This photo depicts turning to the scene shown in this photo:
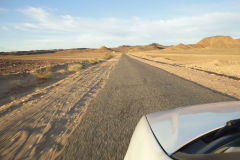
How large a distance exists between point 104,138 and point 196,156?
2234mm

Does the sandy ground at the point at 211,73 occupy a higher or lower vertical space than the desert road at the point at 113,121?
lower

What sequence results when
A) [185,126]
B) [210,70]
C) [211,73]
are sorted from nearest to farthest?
[185,126], [211,73], [210,70]

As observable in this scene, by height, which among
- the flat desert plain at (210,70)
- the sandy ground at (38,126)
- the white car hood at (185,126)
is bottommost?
the flat desert plain at (210,70)

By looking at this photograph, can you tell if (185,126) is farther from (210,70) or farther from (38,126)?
(210,70)

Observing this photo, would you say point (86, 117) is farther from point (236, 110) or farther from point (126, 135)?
point (236, 110)

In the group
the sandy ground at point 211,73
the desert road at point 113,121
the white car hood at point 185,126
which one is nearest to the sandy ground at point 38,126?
the desert road at point 113,121

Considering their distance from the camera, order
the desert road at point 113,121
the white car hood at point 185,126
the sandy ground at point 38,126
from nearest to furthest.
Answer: the white car hood at point 185,126 < the desert road at point 113,121 < the sandy ground at point 38,126

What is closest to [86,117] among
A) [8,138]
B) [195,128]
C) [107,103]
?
[107,103]

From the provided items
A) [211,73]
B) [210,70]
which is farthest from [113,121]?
[210,70]

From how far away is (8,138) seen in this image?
3.23 meters

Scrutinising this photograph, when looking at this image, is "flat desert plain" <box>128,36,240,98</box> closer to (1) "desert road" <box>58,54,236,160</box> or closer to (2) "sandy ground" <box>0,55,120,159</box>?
(1) "desert road" <box>58,54,236,160</box>

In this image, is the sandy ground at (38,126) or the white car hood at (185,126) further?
the sandy ground at (38,126)

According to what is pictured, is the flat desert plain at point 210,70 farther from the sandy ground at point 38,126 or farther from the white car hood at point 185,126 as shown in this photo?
the sandy ground at point 38,126

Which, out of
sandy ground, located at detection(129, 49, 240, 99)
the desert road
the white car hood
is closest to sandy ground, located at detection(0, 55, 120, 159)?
the desert road
